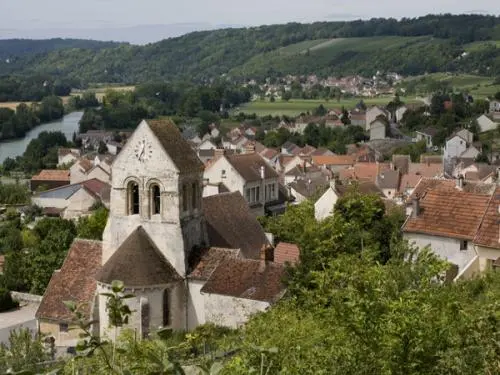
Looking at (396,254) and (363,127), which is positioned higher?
(396,254)

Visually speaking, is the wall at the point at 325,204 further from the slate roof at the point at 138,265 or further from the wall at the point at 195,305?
the slate roof at the point at 138,265

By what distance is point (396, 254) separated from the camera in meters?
27.8

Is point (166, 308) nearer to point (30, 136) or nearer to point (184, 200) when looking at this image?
point (184, 200)

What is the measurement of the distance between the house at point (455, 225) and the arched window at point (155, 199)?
940 centimetres

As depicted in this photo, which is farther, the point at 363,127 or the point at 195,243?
the point at 363,127

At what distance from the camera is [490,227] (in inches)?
1146

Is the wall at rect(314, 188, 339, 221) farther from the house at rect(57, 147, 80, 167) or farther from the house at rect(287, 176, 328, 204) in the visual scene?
the house at rect(57, 147, 80, 167)

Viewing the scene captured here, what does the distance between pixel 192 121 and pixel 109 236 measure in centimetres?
13825

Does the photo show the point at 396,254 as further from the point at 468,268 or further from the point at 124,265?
the point at 124,265

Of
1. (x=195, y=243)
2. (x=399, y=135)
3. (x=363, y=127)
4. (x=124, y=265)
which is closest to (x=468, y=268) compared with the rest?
(x=195, y=243)

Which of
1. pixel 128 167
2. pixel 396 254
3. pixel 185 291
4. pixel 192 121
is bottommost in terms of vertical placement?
pixel 192 121

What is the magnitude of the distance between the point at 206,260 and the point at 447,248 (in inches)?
355

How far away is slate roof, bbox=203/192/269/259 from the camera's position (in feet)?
111

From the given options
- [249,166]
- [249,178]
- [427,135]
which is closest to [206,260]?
[249,178]
